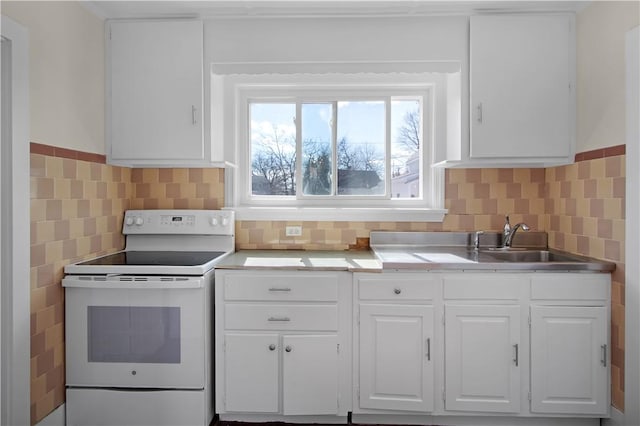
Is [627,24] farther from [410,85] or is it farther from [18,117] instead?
[18,117]


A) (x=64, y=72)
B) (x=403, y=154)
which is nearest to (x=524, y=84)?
(x=403, y=154)

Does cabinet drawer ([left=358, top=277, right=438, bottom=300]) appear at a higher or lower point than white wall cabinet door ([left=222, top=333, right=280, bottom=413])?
higher

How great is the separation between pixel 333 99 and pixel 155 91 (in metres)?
1.11

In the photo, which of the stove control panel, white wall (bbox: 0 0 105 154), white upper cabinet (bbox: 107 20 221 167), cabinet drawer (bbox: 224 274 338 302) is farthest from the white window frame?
white wall (bbox: 0 0 105 154)

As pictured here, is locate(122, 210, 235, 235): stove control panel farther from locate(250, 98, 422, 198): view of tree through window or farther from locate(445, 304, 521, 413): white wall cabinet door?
locate(445, 304, 521, 413): white wall cabinet door

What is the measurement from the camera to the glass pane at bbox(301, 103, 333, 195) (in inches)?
107

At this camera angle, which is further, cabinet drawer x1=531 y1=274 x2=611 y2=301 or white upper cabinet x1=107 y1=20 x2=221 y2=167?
white upper cabinet x1=107 y1=20 x2=221 y2=167

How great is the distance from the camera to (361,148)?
2.73 metres

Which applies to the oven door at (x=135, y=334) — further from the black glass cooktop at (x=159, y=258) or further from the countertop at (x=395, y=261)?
the countertop at (x=395, y=261)

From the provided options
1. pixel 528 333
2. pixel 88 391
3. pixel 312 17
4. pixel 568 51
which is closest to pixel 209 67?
pixel 312 17

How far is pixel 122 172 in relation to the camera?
2.56 meters

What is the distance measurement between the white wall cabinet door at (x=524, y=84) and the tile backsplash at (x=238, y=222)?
10.2 inches

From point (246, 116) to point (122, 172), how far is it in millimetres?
873

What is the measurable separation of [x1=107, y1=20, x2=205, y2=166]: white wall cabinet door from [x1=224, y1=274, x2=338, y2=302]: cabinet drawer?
81 cm
